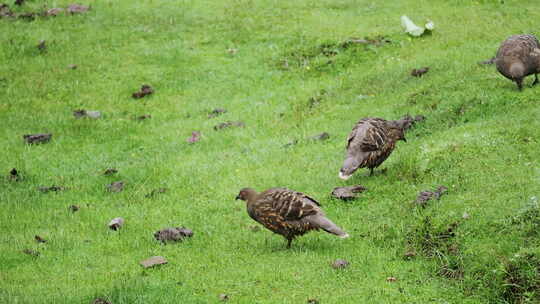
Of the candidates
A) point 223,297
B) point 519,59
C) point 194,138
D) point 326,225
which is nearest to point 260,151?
point 194,138

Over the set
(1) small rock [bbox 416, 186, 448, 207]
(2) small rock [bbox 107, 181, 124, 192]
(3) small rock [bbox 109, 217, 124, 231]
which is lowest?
(2) small rock [bbox 107, 181, 124, 192]

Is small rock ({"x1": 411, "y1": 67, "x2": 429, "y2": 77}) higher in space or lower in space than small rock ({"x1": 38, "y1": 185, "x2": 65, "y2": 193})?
higher

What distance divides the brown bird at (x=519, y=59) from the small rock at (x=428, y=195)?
4342 mm

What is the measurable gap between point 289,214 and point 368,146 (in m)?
2.74

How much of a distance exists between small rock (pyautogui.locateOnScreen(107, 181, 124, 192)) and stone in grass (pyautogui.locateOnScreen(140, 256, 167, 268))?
4414 mm

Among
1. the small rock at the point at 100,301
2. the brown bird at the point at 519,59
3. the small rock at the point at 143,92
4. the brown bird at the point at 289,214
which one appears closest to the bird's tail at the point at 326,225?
the brown bird at the point at 289,214

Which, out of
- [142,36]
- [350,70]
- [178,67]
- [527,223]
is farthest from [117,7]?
[527,223]

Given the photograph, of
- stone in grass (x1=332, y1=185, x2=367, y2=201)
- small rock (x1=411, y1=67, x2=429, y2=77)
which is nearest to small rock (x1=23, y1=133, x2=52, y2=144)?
stone in grass (x1=332, y1=185, x2=367, y2=201)

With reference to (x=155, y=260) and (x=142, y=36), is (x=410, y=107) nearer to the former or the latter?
(x=155, y=260)

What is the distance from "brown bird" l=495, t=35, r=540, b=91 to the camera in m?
14.9

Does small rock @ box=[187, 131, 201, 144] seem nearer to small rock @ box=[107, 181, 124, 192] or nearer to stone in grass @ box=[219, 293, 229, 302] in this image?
small rock @ box=[107, 181, 124, 192]

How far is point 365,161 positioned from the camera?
13094 mm

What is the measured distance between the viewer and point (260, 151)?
16.6m

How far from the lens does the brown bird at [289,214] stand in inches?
426
